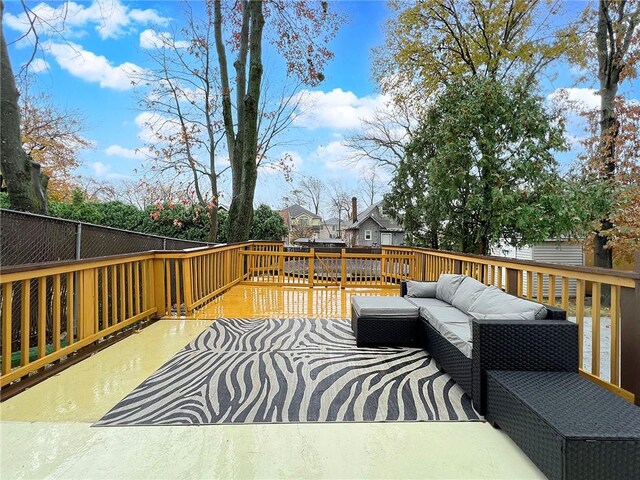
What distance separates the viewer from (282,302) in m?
5.42

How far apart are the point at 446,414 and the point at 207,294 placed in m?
4.04

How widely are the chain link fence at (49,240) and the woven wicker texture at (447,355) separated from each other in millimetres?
3745

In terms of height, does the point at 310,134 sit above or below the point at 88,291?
above

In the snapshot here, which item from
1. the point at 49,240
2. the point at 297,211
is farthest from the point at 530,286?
the point at 297,211

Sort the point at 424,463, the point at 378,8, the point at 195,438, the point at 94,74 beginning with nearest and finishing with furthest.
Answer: the point at 424,463, the point at 195,438, the point at 94,74, the point at 378,8

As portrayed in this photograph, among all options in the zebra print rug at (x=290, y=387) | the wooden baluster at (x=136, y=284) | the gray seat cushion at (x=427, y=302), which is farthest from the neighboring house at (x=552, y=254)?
the wooden baluster at (x=136, y=284)

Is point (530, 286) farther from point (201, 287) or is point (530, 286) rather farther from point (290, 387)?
point (201, 287)

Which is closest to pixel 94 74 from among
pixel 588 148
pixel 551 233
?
pixel 551 233

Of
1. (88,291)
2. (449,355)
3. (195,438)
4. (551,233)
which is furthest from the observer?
(551,233)

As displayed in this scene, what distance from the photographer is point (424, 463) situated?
163 cm

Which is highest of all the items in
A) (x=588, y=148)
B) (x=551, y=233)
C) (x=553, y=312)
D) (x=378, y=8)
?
(x=378, y=8)

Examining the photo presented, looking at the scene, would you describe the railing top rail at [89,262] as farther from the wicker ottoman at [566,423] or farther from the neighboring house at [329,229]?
the neighboring house at [329,229]

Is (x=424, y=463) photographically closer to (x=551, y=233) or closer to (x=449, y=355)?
(x=449, y=355)

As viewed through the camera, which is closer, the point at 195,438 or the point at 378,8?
the point at 195,438
